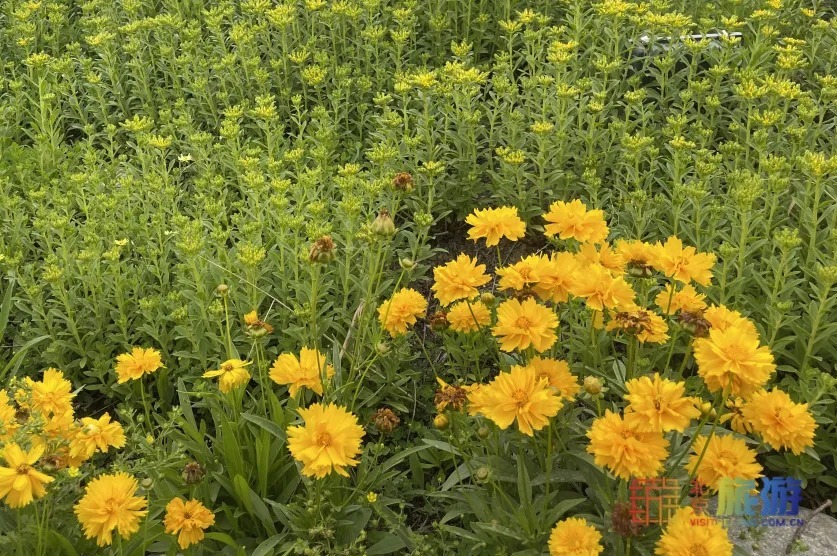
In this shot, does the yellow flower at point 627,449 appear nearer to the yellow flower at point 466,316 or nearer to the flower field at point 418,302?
the flower field at point 418,302

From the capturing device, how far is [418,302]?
7.07 feet

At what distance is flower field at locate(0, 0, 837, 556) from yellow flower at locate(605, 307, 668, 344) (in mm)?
13

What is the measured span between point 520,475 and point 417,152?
1818mm

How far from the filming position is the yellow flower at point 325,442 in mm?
1726

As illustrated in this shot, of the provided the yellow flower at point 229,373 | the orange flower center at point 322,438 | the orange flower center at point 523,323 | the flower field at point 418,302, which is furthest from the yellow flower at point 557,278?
the yellow flower at point 229,373

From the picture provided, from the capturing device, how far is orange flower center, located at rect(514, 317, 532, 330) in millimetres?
1788

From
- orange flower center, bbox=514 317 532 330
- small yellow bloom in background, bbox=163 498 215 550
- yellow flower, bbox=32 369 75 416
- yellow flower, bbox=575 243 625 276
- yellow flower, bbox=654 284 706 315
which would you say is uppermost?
yellow flower, bbox=575 243 625 276

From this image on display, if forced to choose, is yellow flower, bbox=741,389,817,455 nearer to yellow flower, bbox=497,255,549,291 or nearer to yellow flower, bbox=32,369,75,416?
yellow flower, bbox=497,255,549,291

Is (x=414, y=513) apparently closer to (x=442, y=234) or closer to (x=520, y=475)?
(x=520, y=475)

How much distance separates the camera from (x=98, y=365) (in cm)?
278

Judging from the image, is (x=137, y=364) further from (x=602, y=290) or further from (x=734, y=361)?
(x=734, y=361)

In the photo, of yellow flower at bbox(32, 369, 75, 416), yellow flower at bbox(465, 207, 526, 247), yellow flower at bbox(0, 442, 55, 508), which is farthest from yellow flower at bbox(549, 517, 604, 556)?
yellow flower at bbox(32, 369, 75, 416)

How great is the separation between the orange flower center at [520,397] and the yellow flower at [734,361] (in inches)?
14.5

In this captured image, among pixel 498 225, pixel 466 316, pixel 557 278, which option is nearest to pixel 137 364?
pixel 466 316
